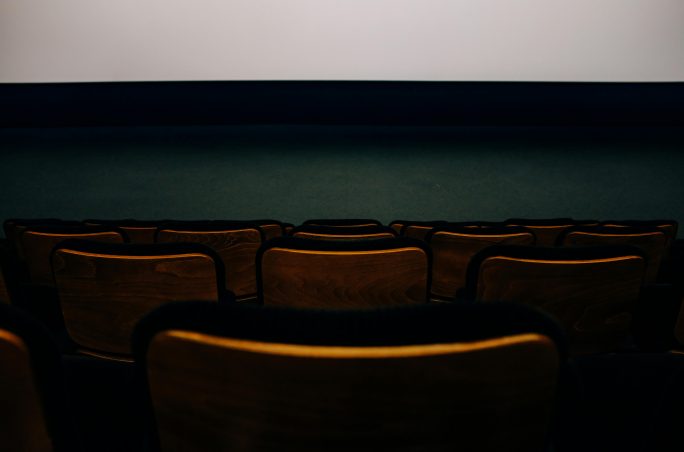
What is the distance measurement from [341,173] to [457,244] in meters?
3.59

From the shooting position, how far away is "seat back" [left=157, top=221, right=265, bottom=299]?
2.04 meters

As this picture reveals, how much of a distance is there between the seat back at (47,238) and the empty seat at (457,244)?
1.45 meters

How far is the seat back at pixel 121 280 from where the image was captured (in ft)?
4.22

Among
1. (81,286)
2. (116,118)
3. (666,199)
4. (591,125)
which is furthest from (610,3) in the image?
(116,118)

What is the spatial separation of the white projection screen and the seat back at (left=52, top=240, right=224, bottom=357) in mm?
5326

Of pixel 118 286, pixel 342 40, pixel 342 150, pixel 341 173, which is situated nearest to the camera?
pixel 118 286

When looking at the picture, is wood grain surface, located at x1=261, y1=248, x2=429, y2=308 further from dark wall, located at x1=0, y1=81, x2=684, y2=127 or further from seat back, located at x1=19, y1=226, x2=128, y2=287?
dark wall, located at x1=0, y1=81, x2=684, y2=127

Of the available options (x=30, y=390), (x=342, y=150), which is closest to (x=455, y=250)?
(x=30, y=390)

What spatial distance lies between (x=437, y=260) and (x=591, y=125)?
6.65 metres

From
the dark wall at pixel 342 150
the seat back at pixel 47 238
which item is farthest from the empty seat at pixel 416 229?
the dark wall at pixel 342 150

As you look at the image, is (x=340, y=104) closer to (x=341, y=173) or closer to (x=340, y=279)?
(x=341, y=173)

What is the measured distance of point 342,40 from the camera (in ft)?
19.6

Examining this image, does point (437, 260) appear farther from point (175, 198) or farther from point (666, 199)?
point (666, 199)

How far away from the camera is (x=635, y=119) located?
23.5ft
